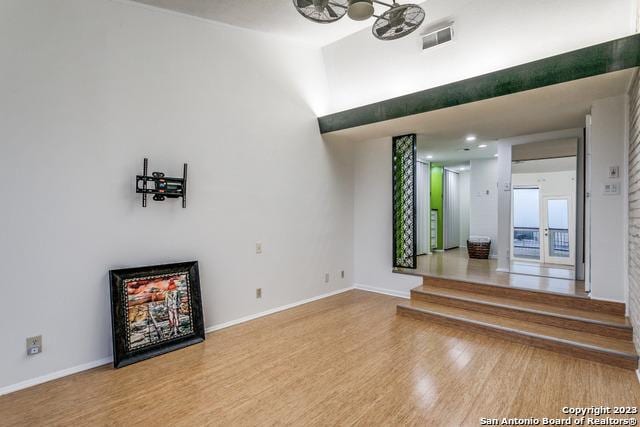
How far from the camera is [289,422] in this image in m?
2.17

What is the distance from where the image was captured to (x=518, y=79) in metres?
3.26

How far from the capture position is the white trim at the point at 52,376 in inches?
99.2

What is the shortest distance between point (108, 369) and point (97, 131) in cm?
219

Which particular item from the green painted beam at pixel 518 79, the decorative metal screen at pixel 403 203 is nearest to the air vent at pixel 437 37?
the green painted beam at pixel 518 79

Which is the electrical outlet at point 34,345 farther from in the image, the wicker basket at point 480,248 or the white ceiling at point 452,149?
the wicker basket at point 480,248

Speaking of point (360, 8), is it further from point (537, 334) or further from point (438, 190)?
point (438, 190)

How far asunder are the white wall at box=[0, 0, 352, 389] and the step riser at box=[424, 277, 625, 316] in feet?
7.39

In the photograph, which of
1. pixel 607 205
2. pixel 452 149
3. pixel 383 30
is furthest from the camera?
pixel 452 149

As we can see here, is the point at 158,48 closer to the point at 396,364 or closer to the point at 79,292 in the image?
the point at 79,292

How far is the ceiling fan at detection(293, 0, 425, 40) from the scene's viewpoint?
2389 millimetres

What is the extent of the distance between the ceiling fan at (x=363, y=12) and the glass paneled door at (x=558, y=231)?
474 centimetres

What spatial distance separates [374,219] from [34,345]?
4.65 m

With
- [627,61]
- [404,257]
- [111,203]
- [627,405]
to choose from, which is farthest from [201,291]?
[627,61]

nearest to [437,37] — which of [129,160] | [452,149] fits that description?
[452,149]
